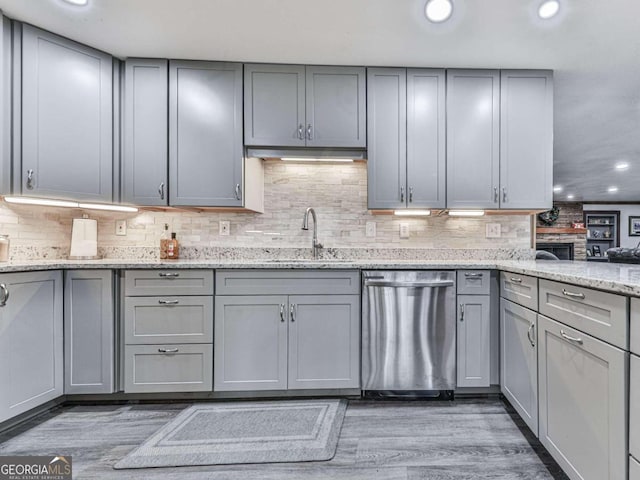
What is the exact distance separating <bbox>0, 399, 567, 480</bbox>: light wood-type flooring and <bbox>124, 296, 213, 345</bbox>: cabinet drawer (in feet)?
1.48

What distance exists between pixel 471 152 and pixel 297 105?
4.28 ft

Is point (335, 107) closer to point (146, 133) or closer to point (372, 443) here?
point (146, 133)

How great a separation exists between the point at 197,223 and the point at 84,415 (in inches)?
57.3

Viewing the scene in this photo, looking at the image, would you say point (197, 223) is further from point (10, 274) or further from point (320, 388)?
point (320, 388)

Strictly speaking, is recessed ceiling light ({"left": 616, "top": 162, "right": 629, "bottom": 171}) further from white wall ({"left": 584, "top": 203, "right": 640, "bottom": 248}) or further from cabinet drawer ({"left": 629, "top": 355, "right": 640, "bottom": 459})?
cabinet drawer ({"left": 629, "top": 355, "right": 640, "bottom": 459})

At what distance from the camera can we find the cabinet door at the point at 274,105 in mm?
2332

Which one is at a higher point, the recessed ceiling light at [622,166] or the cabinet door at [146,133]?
the recessed ceiling light at [622,166]

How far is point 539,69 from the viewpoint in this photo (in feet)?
7.77

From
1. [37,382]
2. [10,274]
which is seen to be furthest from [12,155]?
[37,382]

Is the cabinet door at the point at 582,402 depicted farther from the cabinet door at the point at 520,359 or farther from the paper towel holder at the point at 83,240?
the paper towel holder at the point at 83,240

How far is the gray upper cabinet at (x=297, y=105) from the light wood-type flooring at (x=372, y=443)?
1829mm

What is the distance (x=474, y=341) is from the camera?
84.7 inches

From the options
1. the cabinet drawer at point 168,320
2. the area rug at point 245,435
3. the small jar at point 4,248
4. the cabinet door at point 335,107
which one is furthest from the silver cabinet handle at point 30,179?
the cabinet door at point 335,107

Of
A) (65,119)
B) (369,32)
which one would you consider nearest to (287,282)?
(369,32)
